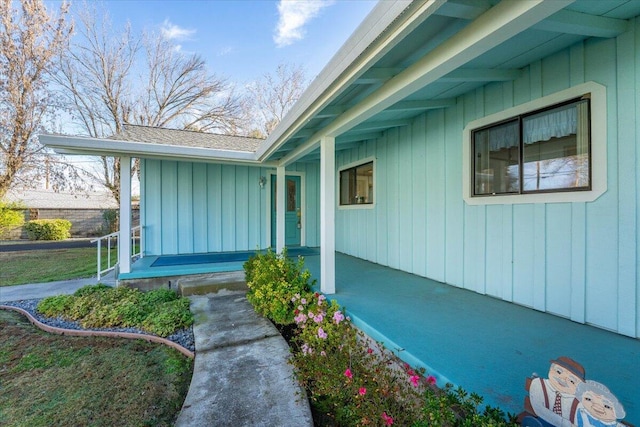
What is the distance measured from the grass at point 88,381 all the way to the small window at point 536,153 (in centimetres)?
392

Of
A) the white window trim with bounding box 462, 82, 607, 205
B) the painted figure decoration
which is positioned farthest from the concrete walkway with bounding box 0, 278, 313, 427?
the white window trim with bounding box 462, 82, 607, 205

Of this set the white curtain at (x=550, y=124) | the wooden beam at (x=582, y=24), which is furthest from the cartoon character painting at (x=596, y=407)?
the white curtain at (x=550, y=124)

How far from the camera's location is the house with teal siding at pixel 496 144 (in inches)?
80.1

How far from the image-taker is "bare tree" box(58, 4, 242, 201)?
551 inches

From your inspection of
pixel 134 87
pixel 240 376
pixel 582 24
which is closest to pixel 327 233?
pixel 240 376

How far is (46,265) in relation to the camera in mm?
7754

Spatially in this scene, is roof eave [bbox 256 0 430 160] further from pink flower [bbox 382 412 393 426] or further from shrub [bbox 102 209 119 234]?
shrub [bbox 102 209 119 234]

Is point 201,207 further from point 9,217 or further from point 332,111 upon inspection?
point 9,217

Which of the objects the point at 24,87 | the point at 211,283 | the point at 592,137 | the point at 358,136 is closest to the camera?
the point at 592,137

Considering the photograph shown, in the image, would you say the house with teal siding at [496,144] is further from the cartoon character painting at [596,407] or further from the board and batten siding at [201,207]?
the cartoon character painting at [596,407]

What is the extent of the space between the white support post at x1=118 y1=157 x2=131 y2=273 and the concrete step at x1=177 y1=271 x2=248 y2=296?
0.95m

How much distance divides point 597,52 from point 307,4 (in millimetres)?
11872

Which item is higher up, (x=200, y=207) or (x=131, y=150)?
(x=131, y=150)

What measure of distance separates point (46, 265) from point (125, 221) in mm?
→ 4899
